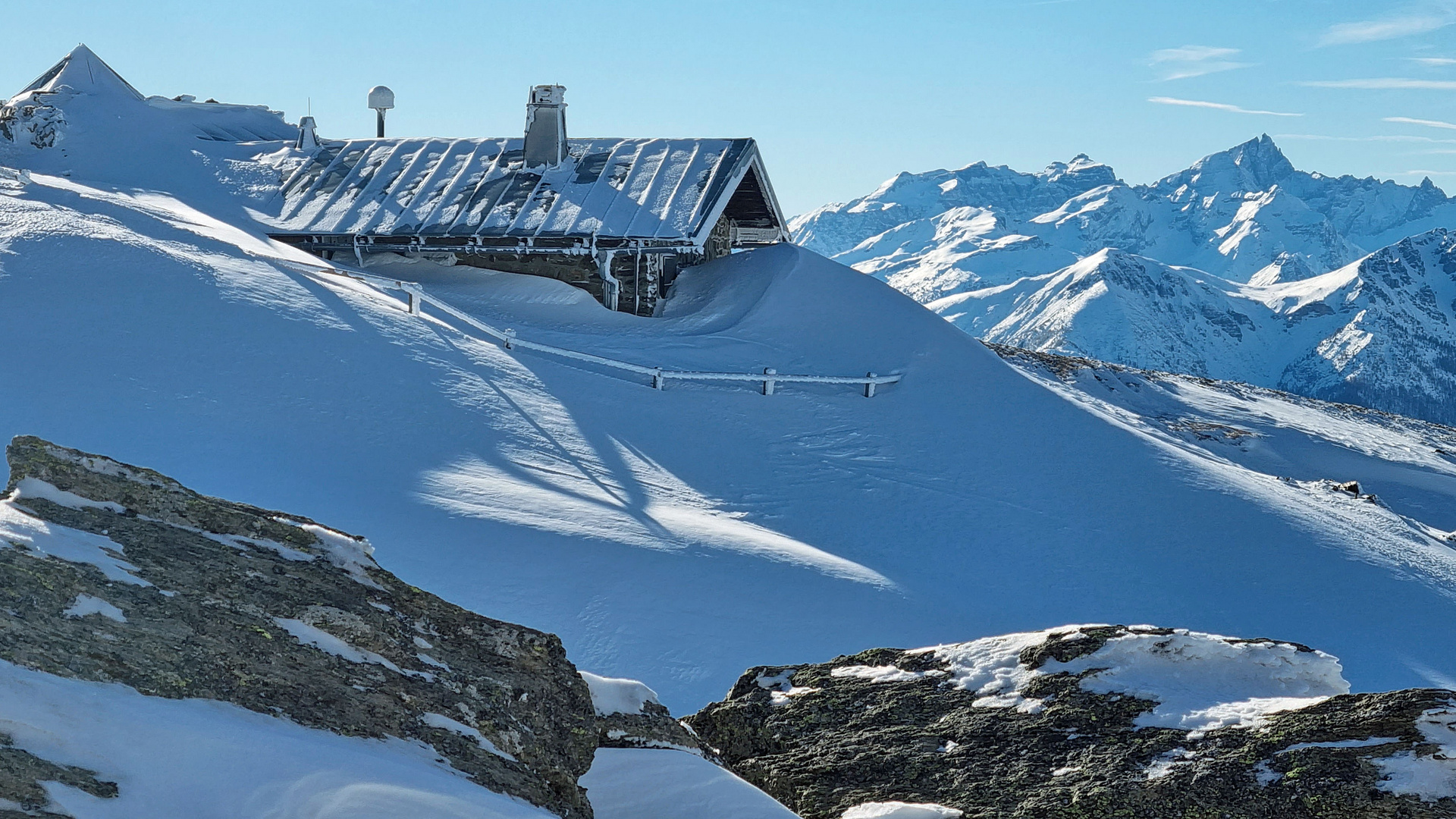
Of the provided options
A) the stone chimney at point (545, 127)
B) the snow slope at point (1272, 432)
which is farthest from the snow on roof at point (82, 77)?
the snow slope at point (1272, 432)

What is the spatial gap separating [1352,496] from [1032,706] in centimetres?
1475

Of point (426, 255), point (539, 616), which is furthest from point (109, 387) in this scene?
point (426, 255)

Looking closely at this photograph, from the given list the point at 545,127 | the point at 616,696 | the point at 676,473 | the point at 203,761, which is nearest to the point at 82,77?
the point at 545,127

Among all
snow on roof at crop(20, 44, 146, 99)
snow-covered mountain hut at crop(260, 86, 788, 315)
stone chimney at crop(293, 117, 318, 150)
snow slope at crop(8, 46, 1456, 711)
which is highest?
snow on roof at crop(20, 44, 146, 99)

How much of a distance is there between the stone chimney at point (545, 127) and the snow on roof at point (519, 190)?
304 millimetres

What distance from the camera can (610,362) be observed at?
17266 millimetres

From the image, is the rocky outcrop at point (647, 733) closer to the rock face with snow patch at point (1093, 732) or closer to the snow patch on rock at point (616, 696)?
the snow patch on rock at point (616, 696)

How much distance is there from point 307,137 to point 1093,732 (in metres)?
25.6

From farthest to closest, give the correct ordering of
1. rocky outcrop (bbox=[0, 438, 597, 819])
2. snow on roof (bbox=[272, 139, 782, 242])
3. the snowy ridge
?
1. snow on roof (bbox=[272, 139, 782, 242])
2. the snowy ridge
3. rocky outcrop (bbox=[0, 438, 597, 819])

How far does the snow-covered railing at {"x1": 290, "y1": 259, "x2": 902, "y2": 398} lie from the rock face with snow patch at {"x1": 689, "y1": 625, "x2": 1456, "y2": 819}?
11.7 m

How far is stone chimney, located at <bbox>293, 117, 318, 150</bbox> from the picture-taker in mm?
26344

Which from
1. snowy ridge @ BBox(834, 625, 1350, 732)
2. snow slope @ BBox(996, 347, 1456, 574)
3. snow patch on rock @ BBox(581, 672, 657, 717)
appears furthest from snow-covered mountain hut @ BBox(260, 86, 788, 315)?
snow patch on rock @ BBox(581, 672, 657, 717)

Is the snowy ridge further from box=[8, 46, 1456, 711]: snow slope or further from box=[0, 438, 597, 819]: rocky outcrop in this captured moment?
box=[8, 46, 1456, 711]: snow slope

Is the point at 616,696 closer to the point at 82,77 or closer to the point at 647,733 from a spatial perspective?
the point at 647,733
